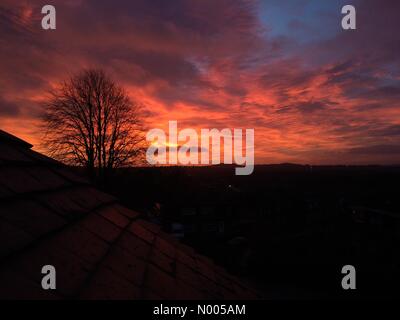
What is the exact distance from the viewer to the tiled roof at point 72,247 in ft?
4.58

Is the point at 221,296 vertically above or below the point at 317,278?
above

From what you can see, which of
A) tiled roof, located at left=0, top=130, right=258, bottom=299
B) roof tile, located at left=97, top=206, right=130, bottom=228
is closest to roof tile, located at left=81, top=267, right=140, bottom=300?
tiled roof, located at left=0, top=130, right=258, bottom=299

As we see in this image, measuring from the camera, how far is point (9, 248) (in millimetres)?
1377

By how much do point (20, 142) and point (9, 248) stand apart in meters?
1.78

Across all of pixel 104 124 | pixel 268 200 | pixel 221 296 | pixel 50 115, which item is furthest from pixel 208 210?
pixel 221 296

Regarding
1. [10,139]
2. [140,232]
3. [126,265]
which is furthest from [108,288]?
[10,139]

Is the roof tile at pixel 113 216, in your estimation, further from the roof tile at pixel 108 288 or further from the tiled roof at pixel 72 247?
the roof tile at pixel 108 288

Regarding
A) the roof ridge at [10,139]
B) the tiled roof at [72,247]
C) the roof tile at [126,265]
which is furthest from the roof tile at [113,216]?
the roof ridge at [10,139]

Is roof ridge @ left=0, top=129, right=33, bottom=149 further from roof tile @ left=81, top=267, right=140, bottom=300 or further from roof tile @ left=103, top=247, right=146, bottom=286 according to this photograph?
roof tile @ left=81, top=267, right=140, bottom=300

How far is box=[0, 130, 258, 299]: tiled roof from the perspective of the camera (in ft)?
4.58

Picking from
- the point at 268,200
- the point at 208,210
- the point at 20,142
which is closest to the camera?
the point at 20,142

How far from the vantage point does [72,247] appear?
1.81 meters

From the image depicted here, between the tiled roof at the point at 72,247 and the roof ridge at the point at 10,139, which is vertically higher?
the roof ridge at the point at 10,139
